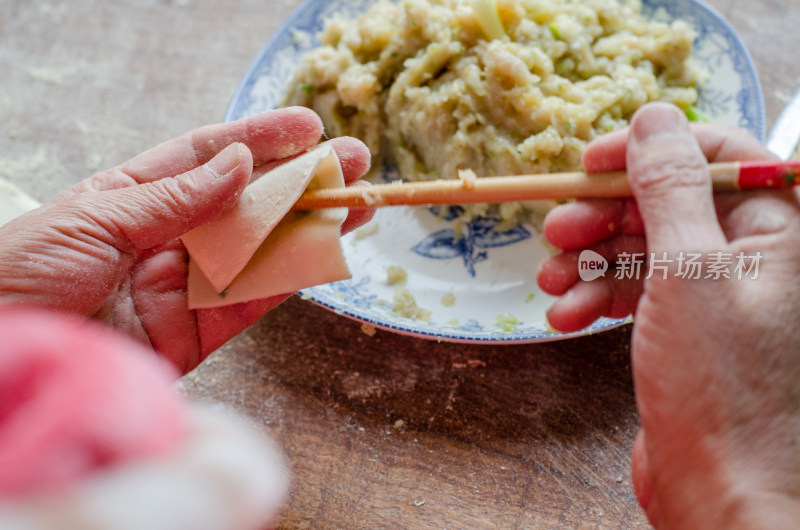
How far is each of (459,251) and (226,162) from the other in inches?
37.6

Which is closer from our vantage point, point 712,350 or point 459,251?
point 712,350

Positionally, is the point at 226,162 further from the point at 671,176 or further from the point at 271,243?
the point at 671,176

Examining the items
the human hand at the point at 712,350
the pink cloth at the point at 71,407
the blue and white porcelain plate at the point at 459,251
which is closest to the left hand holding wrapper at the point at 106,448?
the pink cloth at the point at 71,407

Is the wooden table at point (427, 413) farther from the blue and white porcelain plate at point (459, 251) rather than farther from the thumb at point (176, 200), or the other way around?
the thumb at point (176, 200)

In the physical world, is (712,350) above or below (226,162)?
below

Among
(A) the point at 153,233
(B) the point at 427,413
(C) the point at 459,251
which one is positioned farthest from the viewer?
(C) the point at 459,251

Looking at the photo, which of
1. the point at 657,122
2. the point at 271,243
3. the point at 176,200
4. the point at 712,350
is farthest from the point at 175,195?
the point at 712,350

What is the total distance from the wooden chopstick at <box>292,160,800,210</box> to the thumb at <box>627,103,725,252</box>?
0.10 meters

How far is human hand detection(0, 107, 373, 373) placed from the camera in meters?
1.46

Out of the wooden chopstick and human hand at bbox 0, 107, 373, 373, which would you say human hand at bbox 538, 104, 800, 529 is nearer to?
the wooden chopstick

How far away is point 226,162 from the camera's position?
158 centimetres

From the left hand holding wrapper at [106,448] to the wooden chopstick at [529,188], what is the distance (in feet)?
3.08

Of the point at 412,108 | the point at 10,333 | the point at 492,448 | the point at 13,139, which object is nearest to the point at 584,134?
the point at 412,108

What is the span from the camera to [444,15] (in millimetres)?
2295
